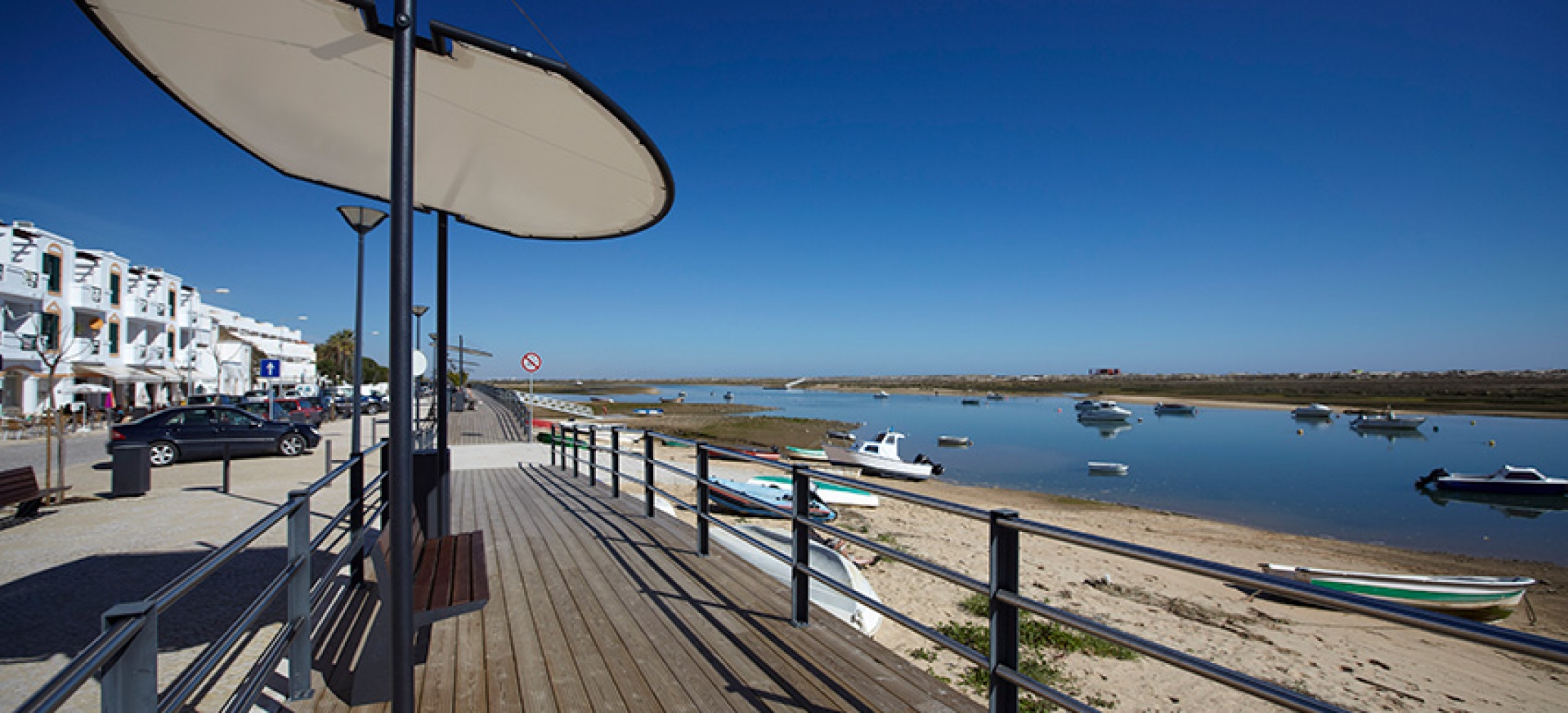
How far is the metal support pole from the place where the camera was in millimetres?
2885

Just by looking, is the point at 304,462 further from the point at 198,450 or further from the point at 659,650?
the point at 659,650

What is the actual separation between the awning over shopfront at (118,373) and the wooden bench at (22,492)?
2174cm

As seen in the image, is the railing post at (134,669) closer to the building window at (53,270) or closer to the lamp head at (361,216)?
the lamp head at (361,216)

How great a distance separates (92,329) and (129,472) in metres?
27.3

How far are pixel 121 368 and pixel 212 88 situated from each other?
35.6 m

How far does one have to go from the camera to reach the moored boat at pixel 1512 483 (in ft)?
75.7

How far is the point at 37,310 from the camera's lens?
2736 cm

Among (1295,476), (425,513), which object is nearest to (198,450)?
(425,513)

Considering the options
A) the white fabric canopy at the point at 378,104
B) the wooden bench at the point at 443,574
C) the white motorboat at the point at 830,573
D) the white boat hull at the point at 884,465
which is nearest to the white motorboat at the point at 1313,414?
the white boat hull at the point at 884,465

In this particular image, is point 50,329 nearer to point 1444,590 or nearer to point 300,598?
point 300,598

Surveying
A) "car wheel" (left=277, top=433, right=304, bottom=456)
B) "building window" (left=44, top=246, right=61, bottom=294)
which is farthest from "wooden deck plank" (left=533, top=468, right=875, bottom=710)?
"building window" (left=44, top=246, right=61, bottom=294)

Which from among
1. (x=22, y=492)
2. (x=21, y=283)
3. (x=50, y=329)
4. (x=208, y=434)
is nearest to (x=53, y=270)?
(x=50, y=329)

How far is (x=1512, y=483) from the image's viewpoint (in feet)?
77.0

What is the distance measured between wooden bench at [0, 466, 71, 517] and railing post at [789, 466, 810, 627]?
1081 centimetres
